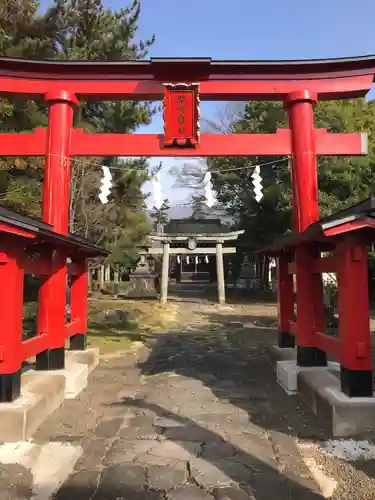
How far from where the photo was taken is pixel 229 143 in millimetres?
7105

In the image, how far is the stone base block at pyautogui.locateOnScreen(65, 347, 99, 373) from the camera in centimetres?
718

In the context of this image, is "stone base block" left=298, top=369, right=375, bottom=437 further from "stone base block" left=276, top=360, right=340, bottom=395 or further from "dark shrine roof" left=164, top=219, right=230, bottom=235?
"dark shrine roof" left=164, top=219, right=230, bottom=235

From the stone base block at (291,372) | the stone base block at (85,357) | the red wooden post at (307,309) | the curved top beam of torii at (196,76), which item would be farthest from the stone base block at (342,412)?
the curved top beam of torii at (196,76)

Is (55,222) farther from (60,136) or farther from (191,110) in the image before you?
(191,110)

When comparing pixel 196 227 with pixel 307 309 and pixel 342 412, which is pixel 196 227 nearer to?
pixel 307 309

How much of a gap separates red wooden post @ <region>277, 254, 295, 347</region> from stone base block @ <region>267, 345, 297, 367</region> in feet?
0.47

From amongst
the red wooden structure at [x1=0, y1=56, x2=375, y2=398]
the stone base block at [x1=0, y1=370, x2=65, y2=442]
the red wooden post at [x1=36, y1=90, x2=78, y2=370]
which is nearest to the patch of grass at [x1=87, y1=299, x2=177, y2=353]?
the red wooden post at [x1=36, y1=90, x2=78, y2=370]

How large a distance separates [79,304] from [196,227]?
17576 millimetres

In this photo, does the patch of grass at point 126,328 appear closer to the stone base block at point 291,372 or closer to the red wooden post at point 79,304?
the red wooden post at point 79,304

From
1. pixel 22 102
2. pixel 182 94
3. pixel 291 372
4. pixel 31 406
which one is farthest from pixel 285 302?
pixel 22 102

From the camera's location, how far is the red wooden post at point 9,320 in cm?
427

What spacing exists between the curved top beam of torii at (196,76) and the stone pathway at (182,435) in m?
4.86

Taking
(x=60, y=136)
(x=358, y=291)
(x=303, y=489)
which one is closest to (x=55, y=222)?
(x=60, y=136)

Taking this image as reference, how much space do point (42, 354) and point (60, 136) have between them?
11.3 feet
